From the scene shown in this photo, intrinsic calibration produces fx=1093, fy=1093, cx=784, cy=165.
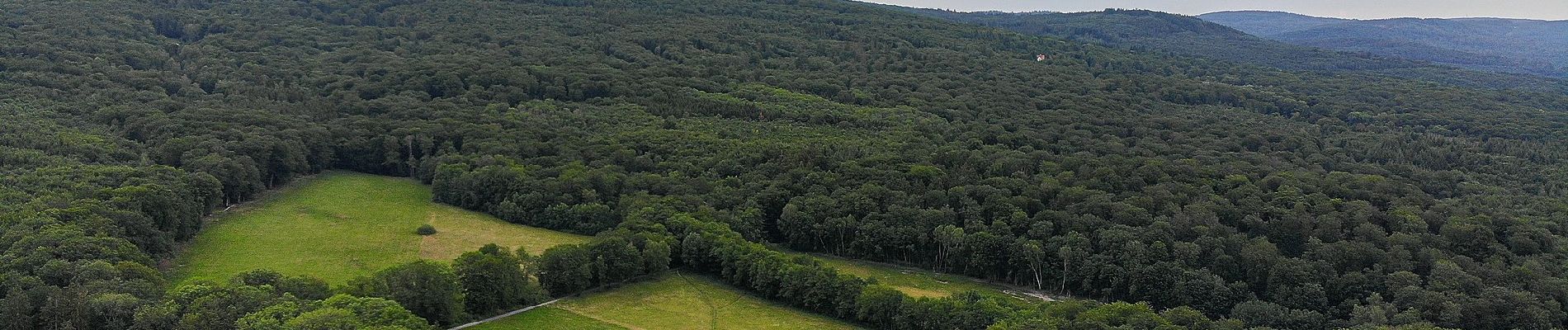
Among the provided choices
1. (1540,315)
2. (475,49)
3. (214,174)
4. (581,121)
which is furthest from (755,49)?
(1540,315)

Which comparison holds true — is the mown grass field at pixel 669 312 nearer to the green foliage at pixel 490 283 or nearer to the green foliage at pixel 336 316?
the green foliage at pixel 490 283

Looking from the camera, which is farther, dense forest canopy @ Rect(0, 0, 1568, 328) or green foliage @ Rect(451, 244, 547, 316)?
green foliage @ Rect(451, 244, 547, 316)

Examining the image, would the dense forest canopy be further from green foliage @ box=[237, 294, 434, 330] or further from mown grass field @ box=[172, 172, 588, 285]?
mown grass field @ box=[172, 172, 588, 285]

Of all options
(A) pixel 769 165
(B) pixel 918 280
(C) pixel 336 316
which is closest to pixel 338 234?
(C) pixel 336 316

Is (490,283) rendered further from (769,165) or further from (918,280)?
(769,165)

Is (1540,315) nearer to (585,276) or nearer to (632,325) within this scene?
(632,325)

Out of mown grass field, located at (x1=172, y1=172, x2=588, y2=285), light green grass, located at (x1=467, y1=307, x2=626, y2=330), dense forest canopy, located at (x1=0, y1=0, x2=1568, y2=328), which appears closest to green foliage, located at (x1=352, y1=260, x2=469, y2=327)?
dense forest canopy, located at (x1=0, y1=0, x2=1568, y2=328)

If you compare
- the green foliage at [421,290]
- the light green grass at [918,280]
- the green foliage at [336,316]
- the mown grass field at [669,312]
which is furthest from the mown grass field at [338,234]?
the light green grass at [918,280]
